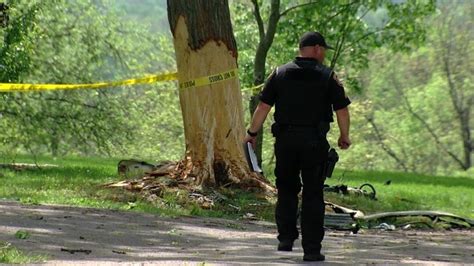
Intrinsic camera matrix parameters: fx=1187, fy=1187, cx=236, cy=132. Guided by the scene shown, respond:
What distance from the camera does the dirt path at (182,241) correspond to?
9.37 meters

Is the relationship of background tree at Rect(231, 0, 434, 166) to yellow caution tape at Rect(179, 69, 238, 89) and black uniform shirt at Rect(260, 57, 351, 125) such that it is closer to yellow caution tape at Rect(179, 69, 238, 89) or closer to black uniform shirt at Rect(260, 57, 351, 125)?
yellow caution tape at Rect(179, 69, 238, 89)

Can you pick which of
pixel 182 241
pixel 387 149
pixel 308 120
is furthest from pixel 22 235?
pixel 387 149

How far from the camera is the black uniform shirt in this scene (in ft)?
31.1

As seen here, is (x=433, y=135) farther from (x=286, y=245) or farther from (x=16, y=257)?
(x=16, y=257)

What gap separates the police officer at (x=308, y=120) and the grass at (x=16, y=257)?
214 centimetres

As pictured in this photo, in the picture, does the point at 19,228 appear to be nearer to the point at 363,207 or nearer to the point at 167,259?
the point at 167,259

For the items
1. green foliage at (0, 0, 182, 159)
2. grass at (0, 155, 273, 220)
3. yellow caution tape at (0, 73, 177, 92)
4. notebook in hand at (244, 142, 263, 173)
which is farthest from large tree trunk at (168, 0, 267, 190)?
green foliage at (0, 0, 182, 159)

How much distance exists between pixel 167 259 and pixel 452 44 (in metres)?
69.0

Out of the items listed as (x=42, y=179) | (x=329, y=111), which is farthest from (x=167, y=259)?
(x=42, y=179)

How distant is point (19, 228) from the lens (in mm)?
10898

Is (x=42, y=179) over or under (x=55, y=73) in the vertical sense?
under

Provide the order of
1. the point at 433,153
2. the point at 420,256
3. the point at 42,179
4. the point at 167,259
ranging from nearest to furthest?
the point at 167,259 < the point at 420,256 < the point at 42,179 < the point at 433,153

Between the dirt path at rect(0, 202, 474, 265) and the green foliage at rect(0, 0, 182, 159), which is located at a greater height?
the green foliage at rect(0, 0, 182, 159)

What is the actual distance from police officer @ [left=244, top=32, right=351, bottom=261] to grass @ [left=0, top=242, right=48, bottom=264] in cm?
214
